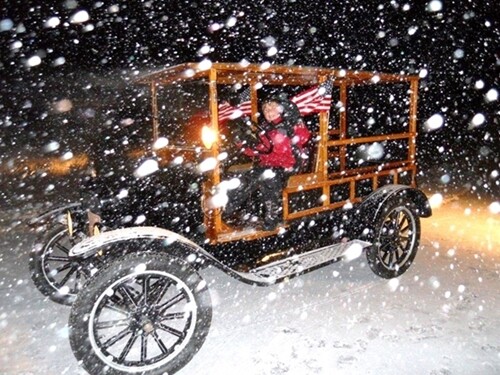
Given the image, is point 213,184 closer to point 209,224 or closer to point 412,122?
point 209,224

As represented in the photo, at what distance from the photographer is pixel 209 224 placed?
367 centimetres

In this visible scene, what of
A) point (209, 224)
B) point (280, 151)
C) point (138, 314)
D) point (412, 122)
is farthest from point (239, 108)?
point (138, 314)

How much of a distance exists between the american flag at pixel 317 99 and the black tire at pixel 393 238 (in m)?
1.39

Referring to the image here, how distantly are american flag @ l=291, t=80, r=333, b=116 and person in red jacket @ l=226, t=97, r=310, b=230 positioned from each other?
14.8 inches

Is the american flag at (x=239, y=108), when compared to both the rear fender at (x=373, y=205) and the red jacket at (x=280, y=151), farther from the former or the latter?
the rear fender at (x=373, y=205)

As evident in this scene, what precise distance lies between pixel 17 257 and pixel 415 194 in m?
5.47

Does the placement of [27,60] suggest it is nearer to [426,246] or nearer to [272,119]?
[272,119]

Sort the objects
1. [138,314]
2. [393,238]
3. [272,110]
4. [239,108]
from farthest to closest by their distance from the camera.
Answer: [239,108] < [393,238] < [272,110] < [138,314]

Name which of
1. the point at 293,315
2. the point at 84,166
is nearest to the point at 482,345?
the point at 293,315

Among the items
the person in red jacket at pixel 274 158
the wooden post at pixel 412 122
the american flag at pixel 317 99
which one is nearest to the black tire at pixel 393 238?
the wooden post at pixel 412 122

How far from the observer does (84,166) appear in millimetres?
13422

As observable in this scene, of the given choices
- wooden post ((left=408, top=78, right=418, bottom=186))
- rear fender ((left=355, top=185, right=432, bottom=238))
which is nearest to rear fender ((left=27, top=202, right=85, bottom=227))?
rear fender ((left=355, top=185, right=432, bottom=238))

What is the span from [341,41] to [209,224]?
419 inches

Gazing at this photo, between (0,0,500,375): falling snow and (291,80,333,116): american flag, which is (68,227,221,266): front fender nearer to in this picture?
(0,0,500,375): falling snow
